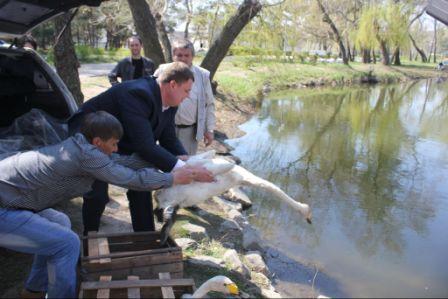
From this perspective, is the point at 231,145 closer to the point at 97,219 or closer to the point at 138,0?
the point at 138,0

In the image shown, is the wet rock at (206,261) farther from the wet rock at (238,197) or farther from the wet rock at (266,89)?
the wet rock at (266,89)

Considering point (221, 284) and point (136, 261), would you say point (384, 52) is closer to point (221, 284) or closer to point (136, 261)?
point (221, 284)

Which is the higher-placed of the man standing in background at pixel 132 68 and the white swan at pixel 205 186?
the man standing in background at pixel 132 68

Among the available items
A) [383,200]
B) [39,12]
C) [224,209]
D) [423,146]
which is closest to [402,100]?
[423,146]

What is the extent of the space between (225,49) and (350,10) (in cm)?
2707

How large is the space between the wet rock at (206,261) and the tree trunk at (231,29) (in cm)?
663

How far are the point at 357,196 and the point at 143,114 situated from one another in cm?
525

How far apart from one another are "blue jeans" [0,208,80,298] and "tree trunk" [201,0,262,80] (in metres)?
7.73

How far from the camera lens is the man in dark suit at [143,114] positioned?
321 cm

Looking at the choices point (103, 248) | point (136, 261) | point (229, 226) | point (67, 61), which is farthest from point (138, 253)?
point (67, 61)

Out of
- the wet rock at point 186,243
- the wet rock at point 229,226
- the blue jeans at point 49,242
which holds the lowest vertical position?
the wet rock at point 229,226

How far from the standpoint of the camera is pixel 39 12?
4.27m

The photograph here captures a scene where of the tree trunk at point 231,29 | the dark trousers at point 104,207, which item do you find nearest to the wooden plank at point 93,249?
the dark trousers at point 104,207

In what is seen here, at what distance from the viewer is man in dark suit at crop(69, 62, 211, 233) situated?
321 cm
